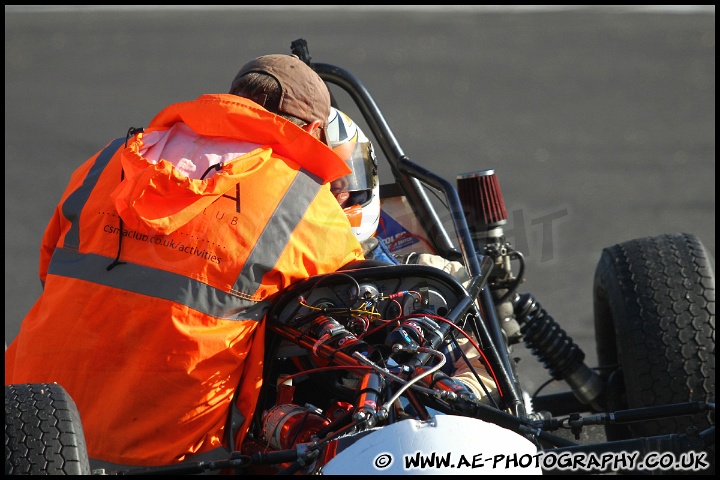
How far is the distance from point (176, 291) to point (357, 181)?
1.06m

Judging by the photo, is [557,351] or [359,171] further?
[557,351]

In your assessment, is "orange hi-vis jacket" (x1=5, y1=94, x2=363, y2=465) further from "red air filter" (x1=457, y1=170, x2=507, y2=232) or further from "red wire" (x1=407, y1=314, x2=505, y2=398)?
"red air filter" (x1=457, y1=170, x2=507, y2=232)

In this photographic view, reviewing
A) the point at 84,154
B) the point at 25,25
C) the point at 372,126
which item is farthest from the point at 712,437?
the point at 25,25

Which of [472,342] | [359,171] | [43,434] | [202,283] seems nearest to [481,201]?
[359,171]

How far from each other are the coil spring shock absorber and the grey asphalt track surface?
Answer: 137cm

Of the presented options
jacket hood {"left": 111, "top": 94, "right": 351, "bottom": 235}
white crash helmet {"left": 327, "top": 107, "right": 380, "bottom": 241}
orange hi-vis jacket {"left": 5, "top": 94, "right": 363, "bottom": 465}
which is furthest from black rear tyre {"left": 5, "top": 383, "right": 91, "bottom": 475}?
white crash helmet {"left": 327, "top": 107, "right": 380, "bottom": 241}

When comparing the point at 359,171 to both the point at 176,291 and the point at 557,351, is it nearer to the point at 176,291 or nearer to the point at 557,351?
the point at 176,291

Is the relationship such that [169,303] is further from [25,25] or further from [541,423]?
[25,25]

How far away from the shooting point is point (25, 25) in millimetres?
11750

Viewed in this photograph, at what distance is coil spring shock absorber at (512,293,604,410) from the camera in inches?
167

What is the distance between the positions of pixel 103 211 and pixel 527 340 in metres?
2.03

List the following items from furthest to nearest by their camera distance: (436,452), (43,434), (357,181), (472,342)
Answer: (357,181) → (472,342) → (43,434) → (436,452)

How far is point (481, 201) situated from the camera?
413 cm

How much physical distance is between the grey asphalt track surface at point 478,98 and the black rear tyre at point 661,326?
1507 millimetres
